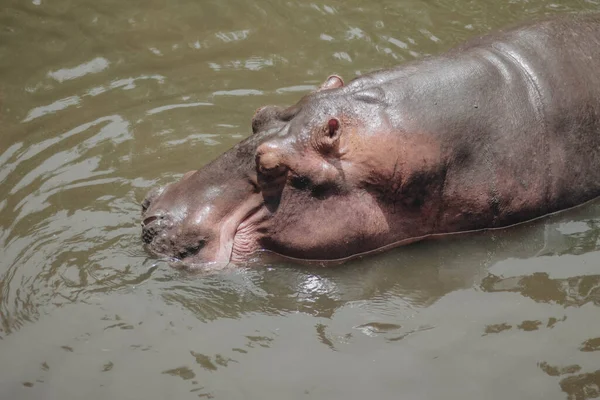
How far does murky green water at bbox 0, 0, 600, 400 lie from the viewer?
188 inches

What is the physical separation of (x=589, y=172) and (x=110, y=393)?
3.65 meters

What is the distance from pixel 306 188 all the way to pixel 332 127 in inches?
17.2

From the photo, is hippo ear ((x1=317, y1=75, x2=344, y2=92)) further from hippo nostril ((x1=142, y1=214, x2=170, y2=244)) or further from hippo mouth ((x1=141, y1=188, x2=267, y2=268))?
hippo nostril ((x1=142, y1=214, x2=170, y2=244))

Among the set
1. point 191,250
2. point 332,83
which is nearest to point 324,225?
point 191,250

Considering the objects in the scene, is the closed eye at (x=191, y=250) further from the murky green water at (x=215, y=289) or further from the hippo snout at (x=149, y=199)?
the hippo snout at (x=149, y=199)

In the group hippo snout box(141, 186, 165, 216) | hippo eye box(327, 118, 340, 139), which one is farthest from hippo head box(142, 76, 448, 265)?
hippo snout box(141, 186, 165, 216)

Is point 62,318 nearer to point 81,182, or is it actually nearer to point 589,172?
point 81,182

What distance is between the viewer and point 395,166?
5.39 meters

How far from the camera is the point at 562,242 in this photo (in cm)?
584

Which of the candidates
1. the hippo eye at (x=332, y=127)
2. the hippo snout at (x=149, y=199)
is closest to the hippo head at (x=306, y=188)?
the hippo eye at (x=332, y=127)

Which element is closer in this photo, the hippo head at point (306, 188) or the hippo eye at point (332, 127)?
the hippo eye at point (332, 127)

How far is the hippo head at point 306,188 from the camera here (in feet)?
17.6

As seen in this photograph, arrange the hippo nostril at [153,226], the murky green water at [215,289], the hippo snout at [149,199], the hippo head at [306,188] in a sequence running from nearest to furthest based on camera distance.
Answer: the murky green water at [215,289] < the hippo head at [306,188] < the hippo nostril at [153,226] < the hippo snout at [149,199]

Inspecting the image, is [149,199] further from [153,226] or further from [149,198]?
[153,226]
